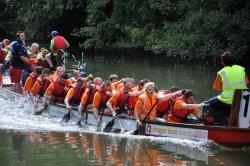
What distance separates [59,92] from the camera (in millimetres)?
15555

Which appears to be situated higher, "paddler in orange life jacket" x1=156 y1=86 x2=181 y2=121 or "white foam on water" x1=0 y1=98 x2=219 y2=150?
"paddler in orange life jacket" x1=156 y1=86 x2=181 y2=121

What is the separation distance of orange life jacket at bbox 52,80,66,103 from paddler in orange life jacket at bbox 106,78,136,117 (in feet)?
7.99

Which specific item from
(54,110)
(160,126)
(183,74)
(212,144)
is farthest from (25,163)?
(183,74)

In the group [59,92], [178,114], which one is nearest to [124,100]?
[178,114]

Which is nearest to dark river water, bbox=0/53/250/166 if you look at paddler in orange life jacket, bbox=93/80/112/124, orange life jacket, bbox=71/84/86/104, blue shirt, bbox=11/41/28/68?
paddler in orange life jacket, bbox=93/80/112/124

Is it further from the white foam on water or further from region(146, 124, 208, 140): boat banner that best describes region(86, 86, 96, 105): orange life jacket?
region(146, 124, 208, 140): boat banner

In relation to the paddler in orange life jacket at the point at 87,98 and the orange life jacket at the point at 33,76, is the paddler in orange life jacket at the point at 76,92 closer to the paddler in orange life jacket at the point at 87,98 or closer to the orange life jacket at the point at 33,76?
the paddler in orange life jacket at the point at 87,98

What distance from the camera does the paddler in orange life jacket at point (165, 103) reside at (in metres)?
12.3

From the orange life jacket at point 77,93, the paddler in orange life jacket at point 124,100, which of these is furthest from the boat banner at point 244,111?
the orange life jacket at point 77,93

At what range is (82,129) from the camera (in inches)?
559

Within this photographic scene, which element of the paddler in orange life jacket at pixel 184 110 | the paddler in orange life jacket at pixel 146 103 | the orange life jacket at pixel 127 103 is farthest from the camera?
the orange life jacket at pixel 127 103

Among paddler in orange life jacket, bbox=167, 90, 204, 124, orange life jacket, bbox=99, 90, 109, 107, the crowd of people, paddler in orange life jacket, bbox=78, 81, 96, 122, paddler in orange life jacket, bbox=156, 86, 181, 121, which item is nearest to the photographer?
the crowd of people

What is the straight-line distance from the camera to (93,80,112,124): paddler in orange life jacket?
13.8 m

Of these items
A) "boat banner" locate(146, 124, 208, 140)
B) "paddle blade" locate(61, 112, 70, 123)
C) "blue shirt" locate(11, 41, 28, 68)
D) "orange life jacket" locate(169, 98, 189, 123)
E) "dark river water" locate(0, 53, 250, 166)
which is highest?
"blue shirt" locate(11, 41, 28, 68)
